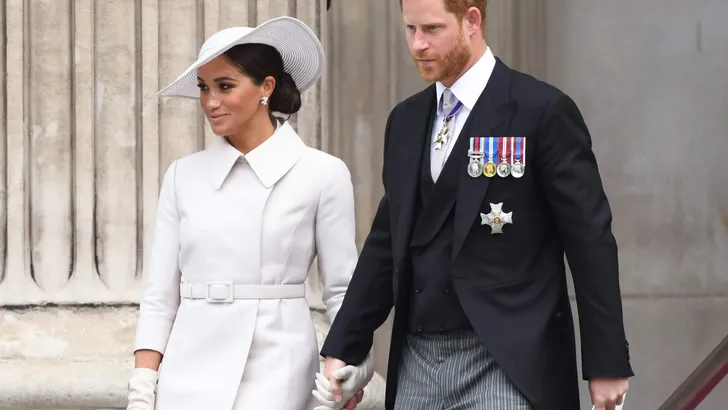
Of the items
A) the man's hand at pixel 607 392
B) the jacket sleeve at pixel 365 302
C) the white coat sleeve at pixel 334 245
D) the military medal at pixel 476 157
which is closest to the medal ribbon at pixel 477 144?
the military medal at pixel 476 157

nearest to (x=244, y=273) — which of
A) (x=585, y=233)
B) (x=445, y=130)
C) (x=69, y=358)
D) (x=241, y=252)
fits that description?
(x=241, y=252)

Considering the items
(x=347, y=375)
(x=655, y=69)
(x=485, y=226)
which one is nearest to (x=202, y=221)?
(x=347, y=375)

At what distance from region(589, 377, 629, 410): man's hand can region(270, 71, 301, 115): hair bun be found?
4.06ft

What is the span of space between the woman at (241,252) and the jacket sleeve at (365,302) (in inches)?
11.0

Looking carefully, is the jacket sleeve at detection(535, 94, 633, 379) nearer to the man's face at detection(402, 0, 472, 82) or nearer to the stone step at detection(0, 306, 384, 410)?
the man's face at detection(402, 0, 472, 82)

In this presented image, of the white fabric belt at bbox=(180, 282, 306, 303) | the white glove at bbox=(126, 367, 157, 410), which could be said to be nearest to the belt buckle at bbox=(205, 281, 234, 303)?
the white fabric belt at bbox=(180, 282, 306, 303)

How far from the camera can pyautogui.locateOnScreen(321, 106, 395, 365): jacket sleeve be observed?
143 inches

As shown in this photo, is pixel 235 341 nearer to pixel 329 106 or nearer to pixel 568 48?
pixel 329 106

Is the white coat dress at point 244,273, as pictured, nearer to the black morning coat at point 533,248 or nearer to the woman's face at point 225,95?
the woman's face at point 225,95

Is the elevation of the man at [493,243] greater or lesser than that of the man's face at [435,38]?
lesser

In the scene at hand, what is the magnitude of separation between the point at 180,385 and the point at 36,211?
5.18ft

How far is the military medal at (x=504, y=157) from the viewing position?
3.39 metres

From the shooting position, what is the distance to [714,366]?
4.33 metres

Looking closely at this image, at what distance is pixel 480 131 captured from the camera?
3.43m
